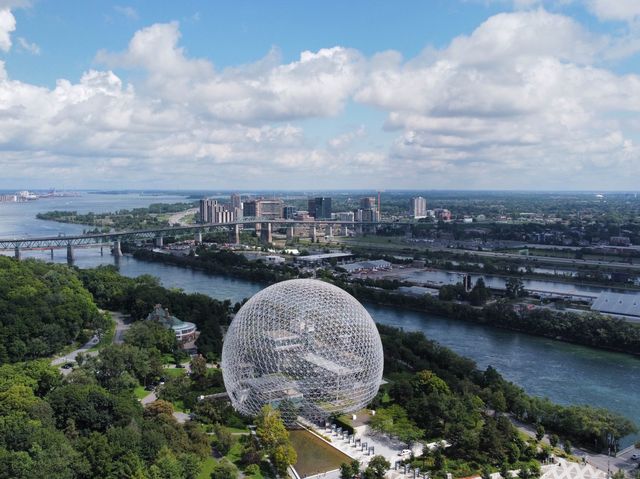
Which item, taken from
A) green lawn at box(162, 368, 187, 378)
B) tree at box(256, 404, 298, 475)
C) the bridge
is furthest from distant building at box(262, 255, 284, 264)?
tree at box(256, 404, 298, 475)

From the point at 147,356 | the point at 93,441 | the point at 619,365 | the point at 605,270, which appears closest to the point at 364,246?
the point at 605,270

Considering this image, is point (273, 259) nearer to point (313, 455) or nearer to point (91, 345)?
point (91, 345)

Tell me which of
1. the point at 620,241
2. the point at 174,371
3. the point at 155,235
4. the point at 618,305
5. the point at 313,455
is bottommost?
the point at 313,455

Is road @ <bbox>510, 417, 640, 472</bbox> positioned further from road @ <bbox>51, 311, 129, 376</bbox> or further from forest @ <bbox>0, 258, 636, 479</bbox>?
road @ <bbox>51, 311, 129, 376</bbox>

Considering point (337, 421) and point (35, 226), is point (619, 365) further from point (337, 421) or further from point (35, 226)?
point (35, 226)

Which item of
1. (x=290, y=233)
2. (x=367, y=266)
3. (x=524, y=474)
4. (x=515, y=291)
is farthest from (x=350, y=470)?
(x=290, y=233)
